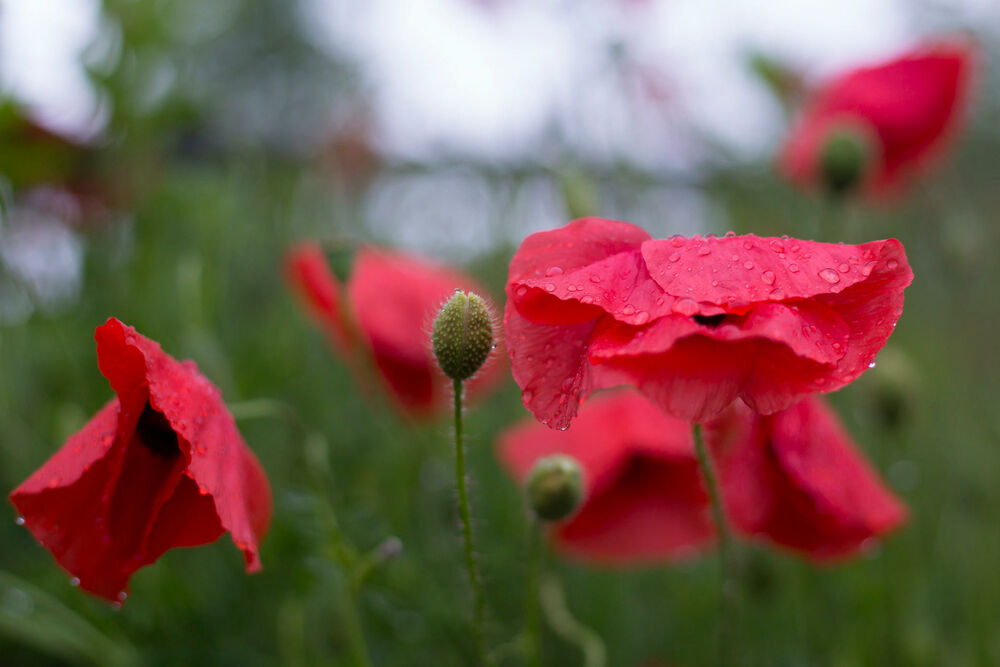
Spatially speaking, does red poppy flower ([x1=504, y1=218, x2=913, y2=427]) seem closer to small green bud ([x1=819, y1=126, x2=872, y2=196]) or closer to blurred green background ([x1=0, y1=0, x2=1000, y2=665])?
blurred green background ([x1=0, y1=0, x2=1000, y2=665])

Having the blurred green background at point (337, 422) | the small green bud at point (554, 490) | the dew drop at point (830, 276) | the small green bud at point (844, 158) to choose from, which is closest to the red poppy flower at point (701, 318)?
the dew drop at point (830, 276)

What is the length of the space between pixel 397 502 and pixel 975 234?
97 centimetres

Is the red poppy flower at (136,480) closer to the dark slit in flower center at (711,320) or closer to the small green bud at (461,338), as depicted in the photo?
the small green bud at (461,338)

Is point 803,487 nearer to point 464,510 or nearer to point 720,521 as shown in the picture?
point 720,521

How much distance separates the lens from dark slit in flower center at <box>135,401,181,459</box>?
504 mm

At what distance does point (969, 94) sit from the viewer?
117 cm

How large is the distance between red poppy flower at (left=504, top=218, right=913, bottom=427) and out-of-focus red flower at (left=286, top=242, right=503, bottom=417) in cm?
35

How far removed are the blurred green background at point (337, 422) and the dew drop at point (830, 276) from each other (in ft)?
1.15

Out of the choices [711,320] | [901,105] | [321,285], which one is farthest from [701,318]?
[901,105]

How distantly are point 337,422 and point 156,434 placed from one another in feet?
2.81

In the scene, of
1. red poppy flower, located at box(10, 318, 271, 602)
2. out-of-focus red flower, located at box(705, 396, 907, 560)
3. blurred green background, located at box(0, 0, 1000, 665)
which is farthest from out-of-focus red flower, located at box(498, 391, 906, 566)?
red poppy flower, located at box(10, 318, 271, 602)

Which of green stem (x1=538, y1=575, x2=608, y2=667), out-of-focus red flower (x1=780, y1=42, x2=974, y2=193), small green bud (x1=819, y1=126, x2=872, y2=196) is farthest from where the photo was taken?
out-of-focus red flower (x1=780, y1=42, x2=974, y2=193)

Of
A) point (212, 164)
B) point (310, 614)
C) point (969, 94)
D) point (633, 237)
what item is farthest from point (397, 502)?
point (212, 164)

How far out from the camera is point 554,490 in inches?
21.8
